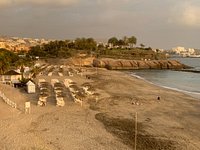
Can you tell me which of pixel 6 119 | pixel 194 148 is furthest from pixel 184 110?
pixel 6 119

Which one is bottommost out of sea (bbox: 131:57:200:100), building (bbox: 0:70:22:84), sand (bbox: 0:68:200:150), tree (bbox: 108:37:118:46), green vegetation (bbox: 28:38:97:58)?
sea (bbox: 131:57:200:100)

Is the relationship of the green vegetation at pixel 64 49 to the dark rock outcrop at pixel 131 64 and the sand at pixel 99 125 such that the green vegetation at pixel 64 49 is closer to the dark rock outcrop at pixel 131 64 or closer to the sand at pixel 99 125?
the dark rock outcrop at pixel 131 64

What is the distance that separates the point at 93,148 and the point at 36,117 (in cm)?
723

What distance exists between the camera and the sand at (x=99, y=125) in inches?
629

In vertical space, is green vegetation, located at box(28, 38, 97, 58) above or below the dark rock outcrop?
above

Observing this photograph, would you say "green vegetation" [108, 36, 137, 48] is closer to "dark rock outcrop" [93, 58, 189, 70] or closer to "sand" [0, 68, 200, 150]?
"dark rock outcrop" [93, 58, 189, 70]

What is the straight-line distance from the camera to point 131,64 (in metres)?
102

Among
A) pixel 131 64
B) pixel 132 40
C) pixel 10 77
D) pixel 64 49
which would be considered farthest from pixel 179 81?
pixel 132 40

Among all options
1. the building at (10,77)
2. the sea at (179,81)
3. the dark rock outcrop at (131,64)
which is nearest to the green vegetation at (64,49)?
the dark rock outcrop at (131,64)

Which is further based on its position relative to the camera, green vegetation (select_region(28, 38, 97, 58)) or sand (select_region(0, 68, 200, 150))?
green vegetation (select_region(28, 38, 97, 58))

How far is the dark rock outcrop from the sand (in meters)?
67.2

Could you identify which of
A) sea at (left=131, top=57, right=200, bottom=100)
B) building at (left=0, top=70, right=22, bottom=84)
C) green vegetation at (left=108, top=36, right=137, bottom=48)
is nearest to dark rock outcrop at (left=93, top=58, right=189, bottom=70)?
sea at (left=131, top=57, right=200, bottom=100)

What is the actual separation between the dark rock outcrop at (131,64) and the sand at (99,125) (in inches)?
2646

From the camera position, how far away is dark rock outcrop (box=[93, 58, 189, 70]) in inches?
3812
